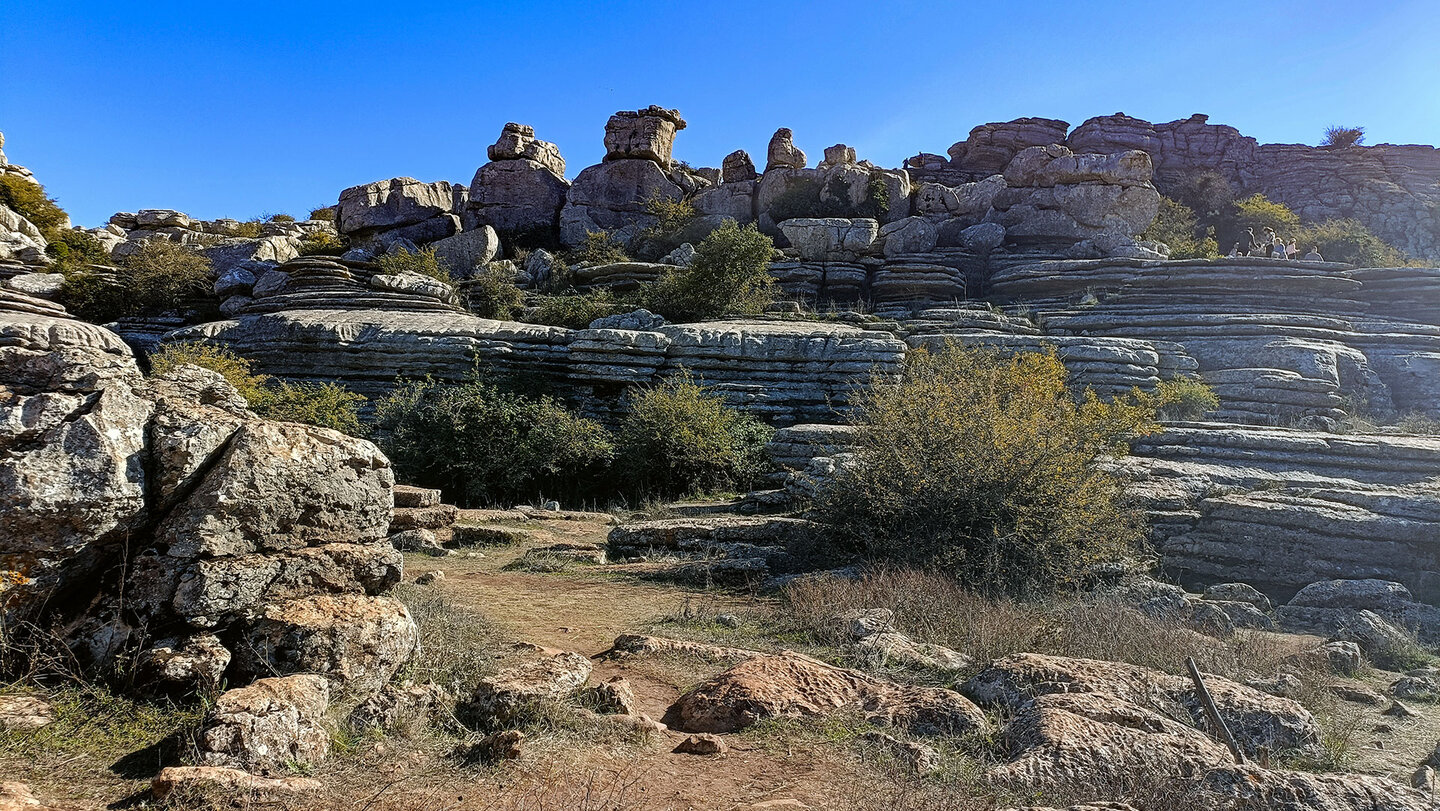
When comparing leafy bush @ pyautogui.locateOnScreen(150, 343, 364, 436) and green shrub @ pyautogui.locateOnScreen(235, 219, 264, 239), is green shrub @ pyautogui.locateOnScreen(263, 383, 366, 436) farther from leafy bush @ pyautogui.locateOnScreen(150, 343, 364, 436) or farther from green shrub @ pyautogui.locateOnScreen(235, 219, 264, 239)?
green shrub @ pyautogui.locateOnScreen(235, 219, 264, 239)

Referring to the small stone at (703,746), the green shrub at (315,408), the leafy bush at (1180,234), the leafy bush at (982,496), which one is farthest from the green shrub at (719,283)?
the small stone at (703,746)

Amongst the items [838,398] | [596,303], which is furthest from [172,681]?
[596,303]

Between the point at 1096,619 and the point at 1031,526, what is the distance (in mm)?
1958

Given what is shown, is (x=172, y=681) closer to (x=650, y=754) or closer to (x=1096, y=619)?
(x=650, y=754)

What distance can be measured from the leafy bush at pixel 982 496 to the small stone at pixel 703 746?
417 centimetres

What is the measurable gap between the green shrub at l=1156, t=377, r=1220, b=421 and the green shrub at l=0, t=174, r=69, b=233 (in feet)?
121

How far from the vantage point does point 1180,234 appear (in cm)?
3011

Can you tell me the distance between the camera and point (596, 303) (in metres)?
21.8

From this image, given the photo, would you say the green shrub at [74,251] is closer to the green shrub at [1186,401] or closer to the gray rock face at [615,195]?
the gray rock face at [615,195]

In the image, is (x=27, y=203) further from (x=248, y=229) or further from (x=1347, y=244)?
(x=1347, y=244)

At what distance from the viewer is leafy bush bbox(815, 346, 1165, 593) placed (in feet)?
24.3

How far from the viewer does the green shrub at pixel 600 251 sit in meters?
26.9

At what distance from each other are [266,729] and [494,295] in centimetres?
2162

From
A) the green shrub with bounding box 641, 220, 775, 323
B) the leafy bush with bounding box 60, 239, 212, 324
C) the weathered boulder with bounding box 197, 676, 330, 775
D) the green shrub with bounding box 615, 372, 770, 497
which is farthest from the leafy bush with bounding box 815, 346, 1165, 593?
the leafy bush with bounding box 60, 239, 212, 324
